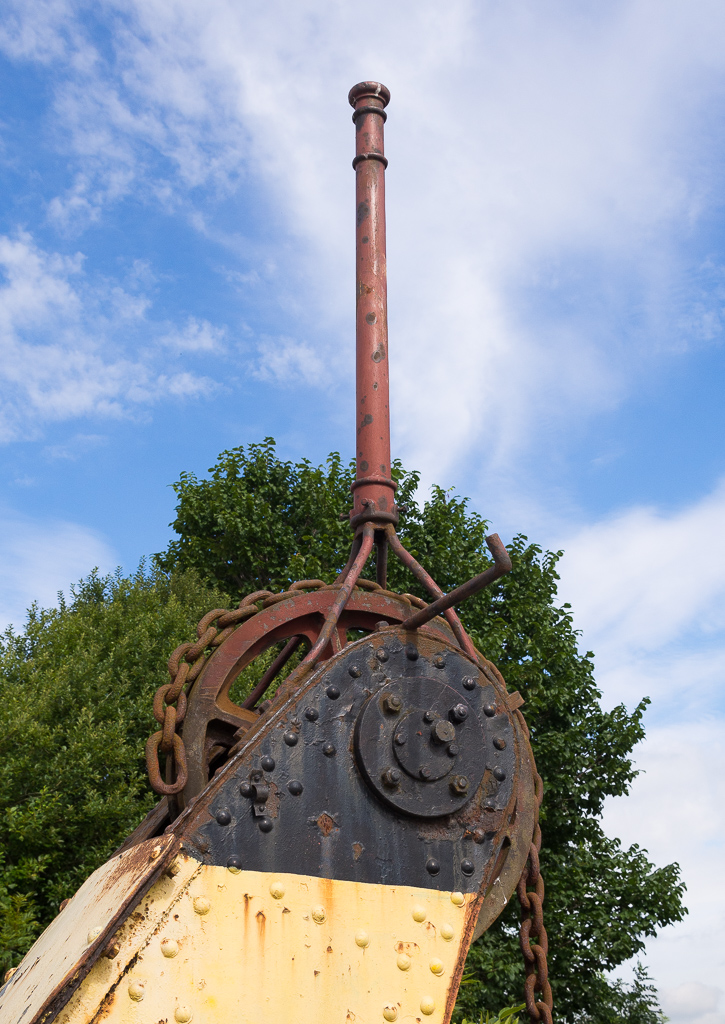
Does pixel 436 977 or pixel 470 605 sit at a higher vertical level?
pixel 470 605

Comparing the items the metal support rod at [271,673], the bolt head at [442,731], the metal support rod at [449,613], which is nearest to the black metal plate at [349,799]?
the bolt head at [442,731]

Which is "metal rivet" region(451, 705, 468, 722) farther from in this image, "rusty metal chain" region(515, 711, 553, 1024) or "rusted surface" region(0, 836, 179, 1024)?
"rusted surface" region(0, 836, 179, 1024)

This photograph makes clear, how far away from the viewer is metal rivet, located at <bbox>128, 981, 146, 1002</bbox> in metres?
2.29

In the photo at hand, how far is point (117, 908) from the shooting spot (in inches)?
93.1

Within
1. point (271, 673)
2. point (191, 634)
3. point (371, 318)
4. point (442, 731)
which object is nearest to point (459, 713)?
point (442, 731)

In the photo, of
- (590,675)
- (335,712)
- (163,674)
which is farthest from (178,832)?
(590,675)

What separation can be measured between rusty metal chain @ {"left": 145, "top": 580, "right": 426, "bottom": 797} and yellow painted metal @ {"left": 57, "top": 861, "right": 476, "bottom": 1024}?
418 millimetres

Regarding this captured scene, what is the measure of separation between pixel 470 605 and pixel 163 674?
234 inches

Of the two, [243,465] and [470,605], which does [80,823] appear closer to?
[470,605]

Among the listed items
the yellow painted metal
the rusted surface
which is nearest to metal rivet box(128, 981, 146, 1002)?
the yellow painted metal

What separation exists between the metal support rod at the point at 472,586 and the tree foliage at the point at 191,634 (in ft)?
20.8

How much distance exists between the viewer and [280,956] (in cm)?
247

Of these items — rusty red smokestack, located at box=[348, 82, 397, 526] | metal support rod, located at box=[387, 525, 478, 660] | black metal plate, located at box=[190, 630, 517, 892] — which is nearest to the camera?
black metal plate, located at box=[190, 630, 517, 892]

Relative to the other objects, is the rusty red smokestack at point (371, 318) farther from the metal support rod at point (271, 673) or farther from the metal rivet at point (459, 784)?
the metal rivet at point (459, 784)
